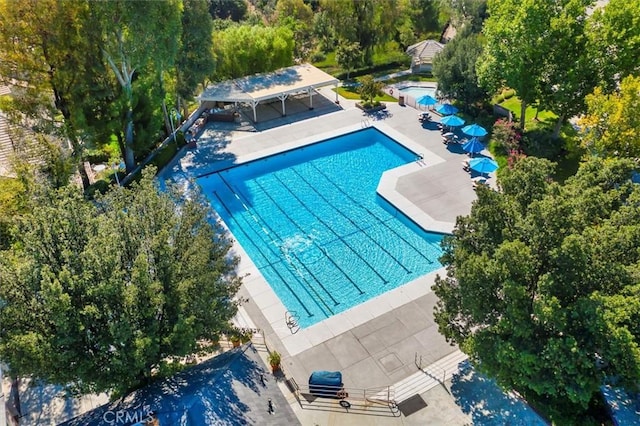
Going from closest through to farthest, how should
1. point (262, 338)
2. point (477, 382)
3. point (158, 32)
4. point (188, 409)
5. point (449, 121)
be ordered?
point (188, 409), point (477, 382), point (262, 338), point (158, 32), point (449, 121)

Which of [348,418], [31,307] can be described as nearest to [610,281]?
[348,418]

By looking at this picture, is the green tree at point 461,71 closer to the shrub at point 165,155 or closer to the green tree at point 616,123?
the green tree at point 616,123

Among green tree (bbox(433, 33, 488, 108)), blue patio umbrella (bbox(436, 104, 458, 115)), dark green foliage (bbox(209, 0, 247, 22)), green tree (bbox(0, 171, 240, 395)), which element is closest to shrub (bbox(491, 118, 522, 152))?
green tree (bbox(433, 33, 488, 108))

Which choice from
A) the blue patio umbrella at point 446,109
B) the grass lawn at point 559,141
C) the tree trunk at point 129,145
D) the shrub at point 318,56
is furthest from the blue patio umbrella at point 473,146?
the shrub at point 318,56

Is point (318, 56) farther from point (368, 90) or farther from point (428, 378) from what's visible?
point (428, 378)

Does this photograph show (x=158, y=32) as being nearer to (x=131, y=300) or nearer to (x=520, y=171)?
(x=131, y=300)

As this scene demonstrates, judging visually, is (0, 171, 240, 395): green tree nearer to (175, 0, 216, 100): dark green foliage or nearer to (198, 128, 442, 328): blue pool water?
(198, 128, 442, 328): blue pool water

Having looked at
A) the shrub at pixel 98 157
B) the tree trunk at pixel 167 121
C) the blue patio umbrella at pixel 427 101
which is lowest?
the shrub at pixel 98 157

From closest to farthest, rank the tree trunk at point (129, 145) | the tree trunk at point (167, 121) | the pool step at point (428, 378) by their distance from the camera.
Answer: the pool step at point (428, 378) < the tree trunk at point (129, 145) < the tree trunk at point (167, 121)
